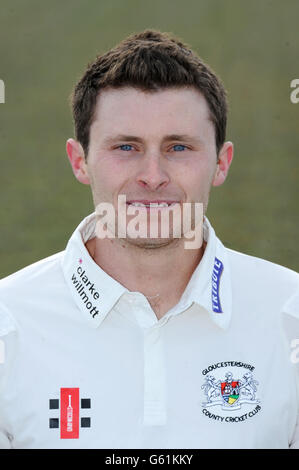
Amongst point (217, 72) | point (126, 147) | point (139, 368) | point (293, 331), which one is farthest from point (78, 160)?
point (217, 72)

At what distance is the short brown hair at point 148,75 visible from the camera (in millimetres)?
1834

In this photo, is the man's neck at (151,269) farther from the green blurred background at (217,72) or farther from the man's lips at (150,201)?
the green blurred background at (217,72)

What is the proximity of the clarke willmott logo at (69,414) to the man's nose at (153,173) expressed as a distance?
1.56ft

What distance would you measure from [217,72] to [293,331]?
383 cm

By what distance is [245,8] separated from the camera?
17.4 feet

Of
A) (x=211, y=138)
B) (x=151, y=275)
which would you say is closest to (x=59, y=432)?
(x=151, y=275)

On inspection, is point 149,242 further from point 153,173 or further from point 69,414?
point 69,414

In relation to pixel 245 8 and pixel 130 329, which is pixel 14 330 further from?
pixel 245 8

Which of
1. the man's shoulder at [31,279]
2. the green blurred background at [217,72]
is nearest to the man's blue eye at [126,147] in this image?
the man's shoulder at [31,279]

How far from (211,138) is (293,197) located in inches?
144

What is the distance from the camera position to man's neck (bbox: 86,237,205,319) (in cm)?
187

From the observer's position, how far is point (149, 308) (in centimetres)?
178
